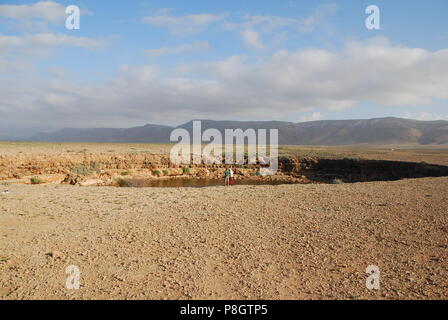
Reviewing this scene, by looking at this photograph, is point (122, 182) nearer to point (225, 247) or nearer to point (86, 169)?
point (86, 169)

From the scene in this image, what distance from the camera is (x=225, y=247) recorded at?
6219mm

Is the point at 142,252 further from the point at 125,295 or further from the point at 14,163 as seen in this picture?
the point at 14,163

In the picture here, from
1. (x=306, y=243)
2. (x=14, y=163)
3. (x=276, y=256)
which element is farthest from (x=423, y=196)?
(x=14, y=163)

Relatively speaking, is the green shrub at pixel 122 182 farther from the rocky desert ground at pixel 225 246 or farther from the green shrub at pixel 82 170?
the rocky desert ground at pixel 225 246

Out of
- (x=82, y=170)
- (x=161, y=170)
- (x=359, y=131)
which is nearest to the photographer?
(x=82, y=170)

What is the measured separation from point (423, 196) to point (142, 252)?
10.6 metres

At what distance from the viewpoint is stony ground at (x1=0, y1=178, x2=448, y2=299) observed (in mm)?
4609

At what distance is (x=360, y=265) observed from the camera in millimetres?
5359

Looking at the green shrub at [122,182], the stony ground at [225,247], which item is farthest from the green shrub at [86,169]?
the stony ground at [225,247]

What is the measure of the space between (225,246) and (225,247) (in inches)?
2.3

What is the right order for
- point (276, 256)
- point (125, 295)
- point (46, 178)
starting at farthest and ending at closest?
point (46, 178)
point (276, 256)
point (125, 295)

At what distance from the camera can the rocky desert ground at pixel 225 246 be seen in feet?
15.1

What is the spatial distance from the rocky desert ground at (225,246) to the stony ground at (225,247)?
0.02 m

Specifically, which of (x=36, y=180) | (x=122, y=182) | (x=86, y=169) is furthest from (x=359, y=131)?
(x=36, y=180)
